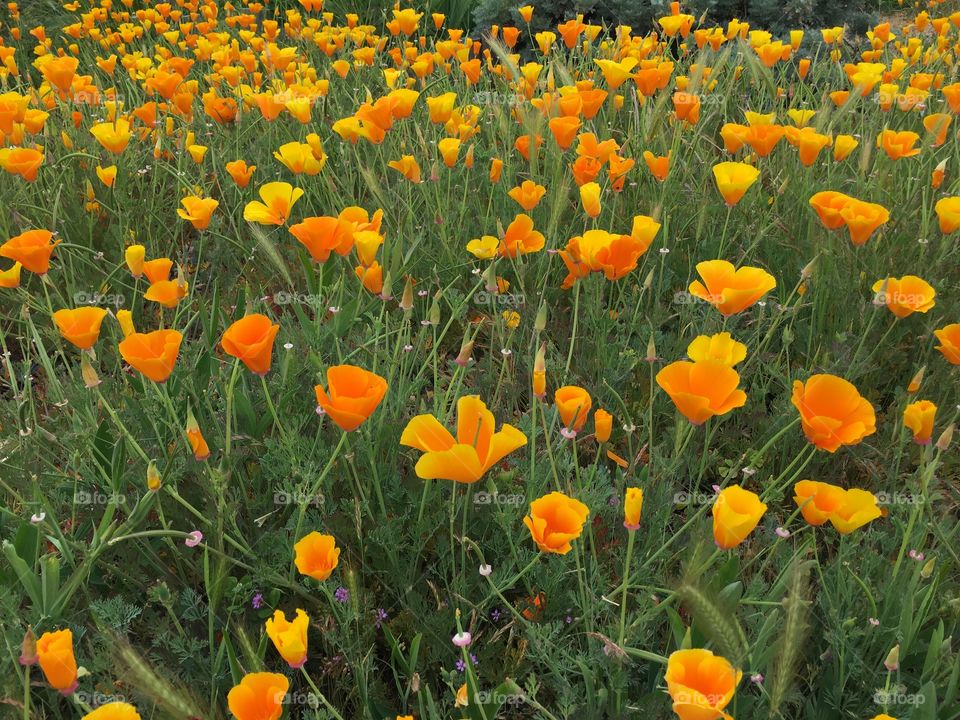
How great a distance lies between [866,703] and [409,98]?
1843 millimetres

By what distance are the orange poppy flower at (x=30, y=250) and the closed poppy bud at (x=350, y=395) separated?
33.4 inches

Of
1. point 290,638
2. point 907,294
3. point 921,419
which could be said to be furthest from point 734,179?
point 290,638

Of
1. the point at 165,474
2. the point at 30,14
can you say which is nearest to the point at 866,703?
the point at 165,474

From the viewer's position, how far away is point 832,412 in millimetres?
1184

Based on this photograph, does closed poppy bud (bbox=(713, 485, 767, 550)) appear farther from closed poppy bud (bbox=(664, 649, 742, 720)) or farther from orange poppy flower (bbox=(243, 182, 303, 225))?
orange poppy flower (bbox=(243, 182, 303, 225))

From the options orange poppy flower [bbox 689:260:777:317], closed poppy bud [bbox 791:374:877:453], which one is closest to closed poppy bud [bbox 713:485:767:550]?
closed poppy bud [bbox 791:374:877:453]

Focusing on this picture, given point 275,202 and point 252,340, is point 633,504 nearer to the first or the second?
point 252,340

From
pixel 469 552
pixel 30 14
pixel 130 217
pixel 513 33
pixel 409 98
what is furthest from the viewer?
pixel 30 14

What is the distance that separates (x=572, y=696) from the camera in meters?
1.06

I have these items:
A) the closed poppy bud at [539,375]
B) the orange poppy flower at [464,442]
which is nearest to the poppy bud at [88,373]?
the orange poppy flower at [464,442]

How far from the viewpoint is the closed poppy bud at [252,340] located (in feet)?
3.92

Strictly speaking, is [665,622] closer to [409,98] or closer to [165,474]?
[165,474]

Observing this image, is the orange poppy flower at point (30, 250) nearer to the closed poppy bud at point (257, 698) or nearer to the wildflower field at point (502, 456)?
the wildflower field at point (502, 456)

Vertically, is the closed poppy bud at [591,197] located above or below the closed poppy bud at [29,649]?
above
